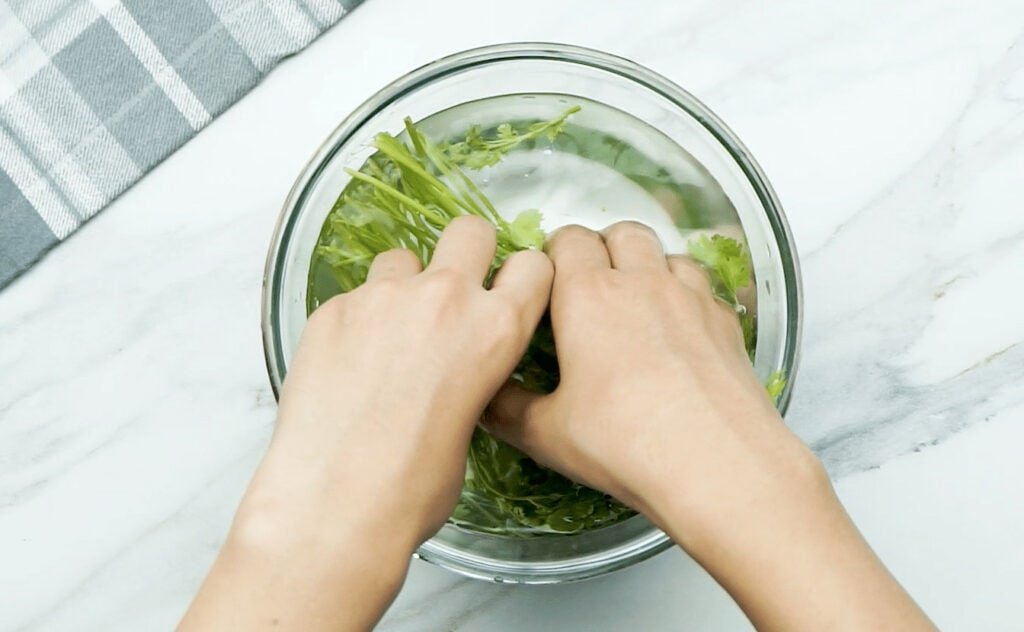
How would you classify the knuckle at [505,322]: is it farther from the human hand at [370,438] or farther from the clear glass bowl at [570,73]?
the clear glass bowl at [570,73]

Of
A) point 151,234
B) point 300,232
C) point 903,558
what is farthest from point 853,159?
point 151,234

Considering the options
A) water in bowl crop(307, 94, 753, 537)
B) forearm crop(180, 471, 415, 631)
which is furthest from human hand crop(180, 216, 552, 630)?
water in bowl crop(307, 94, 753, 537)

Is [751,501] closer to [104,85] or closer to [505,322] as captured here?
[505,322]

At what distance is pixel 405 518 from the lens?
580mm

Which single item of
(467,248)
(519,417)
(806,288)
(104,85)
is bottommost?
(806,288)

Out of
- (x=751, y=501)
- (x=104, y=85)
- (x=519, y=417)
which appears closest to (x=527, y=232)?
(x=519, y=417)

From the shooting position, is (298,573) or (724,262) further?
(724,262)

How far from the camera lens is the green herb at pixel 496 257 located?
0.68 metres

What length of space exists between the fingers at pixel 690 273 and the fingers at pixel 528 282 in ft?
0.29

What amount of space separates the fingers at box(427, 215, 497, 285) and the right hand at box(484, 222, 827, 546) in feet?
0.17

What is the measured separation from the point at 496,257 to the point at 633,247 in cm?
9

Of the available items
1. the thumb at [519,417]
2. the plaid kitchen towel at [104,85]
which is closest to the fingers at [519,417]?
the thumb at [519,417]

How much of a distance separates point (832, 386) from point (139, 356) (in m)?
0.55

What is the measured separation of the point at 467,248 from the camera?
0.64 metres
